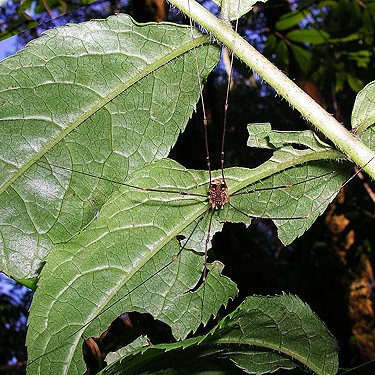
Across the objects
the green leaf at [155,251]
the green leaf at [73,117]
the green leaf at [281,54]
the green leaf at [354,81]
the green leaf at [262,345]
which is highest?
the green leaf at [281,54]

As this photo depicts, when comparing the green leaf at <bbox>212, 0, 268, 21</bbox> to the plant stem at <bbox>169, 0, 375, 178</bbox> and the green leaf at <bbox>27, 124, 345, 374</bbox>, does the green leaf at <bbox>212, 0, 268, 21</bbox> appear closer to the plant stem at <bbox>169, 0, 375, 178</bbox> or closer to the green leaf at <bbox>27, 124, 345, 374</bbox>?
the plant stem at <bbox>169, 0, 375, 178</bbox>

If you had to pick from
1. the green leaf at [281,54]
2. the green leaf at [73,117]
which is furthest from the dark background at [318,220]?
the green leaf at [73,117]

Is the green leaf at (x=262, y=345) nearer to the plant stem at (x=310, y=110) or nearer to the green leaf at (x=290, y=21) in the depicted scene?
the plant stem at (x=310, y=110)

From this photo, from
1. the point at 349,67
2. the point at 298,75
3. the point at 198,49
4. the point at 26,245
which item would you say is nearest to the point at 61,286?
the point at 26,245

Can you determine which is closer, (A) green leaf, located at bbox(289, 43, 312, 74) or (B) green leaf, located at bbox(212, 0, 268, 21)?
(B) green leaf, located at bbox(212, 0, 268, 21)

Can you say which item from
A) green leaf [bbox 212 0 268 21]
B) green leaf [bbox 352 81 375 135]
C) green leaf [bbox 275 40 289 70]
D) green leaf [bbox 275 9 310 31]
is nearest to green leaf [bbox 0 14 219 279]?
green leaf [bbox 212 0 268 21]

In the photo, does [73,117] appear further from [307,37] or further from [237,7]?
[307,37]
